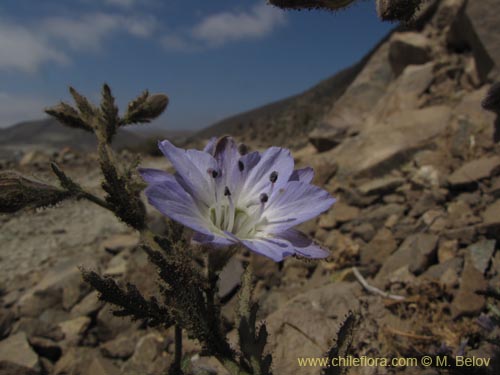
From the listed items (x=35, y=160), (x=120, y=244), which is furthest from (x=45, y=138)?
(x=120, y=244)

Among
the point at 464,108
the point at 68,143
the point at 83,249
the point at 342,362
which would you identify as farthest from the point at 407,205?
the point at 68,143

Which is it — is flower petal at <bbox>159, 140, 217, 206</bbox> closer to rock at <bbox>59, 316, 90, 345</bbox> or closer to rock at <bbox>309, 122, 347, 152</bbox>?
rock at <bbox>59, 316, 90, 345</bbox>

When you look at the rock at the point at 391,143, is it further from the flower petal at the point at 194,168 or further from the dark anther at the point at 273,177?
the flower petal at the point at 194,168

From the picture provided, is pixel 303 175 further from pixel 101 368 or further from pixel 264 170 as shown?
pixel 101 368

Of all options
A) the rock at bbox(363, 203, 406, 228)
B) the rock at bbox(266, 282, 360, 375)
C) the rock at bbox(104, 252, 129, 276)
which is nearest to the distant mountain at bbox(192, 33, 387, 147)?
the rock at bbox(104, 252, 129, 276)

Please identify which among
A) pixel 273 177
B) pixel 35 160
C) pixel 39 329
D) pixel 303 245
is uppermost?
pixel 35 160
